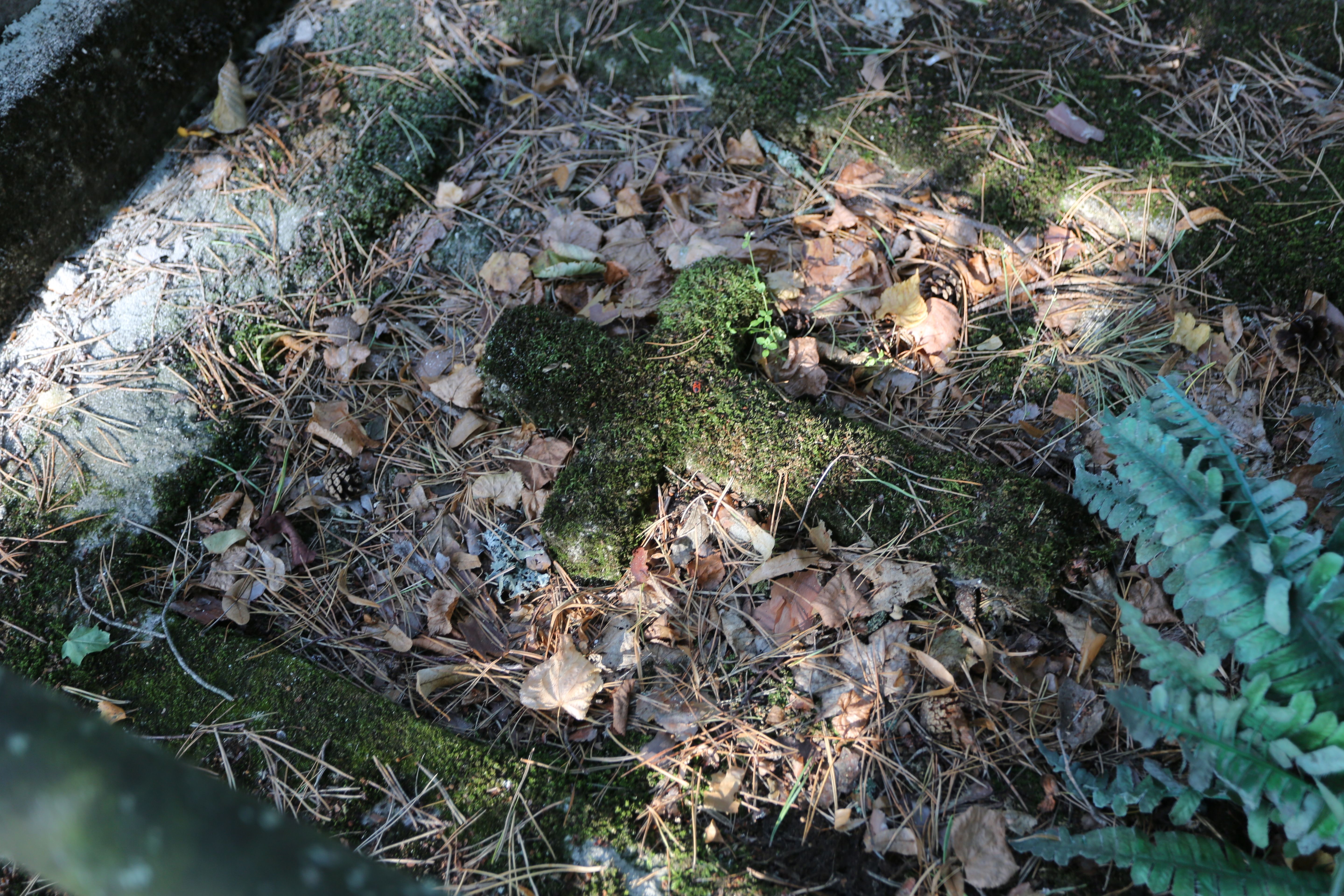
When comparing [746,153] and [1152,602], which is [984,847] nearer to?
[1152,602]

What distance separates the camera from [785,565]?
2.23 metres

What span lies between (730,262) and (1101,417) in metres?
1.24

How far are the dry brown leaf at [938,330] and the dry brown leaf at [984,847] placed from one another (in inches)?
57.9

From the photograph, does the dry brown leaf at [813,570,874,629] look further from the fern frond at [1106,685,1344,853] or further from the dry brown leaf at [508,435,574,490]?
the dry brown leaf at [508,435,574,490]

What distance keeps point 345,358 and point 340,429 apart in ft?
1.01

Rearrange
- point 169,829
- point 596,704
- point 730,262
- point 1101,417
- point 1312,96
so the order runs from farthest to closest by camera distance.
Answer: point 1312,96 < point 730,262 < point 596,704 < point 1101,417 < point 169,829

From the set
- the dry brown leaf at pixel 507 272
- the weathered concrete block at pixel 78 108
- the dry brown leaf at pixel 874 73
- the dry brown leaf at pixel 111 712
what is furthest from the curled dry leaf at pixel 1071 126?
the dry brown leaf at pixel 111 712

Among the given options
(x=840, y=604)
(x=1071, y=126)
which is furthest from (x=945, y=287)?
(x=840, y=604)

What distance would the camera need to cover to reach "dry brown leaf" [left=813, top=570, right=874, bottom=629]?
7.06 feet

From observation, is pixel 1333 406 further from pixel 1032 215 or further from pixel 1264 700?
pixel 1032 215

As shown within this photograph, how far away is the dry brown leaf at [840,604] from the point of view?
2152 millimetres

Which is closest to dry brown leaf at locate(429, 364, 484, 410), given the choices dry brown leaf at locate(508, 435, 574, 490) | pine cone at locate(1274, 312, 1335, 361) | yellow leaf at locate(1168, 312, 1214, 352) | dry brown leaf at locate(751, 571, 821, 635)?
dry brown leaf at locate(508, 435, 574, 490)

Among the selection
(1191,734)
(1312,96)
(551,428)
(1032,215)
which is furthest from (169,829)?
(1312,96)

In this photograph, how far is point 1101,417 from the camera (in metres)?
1.99
